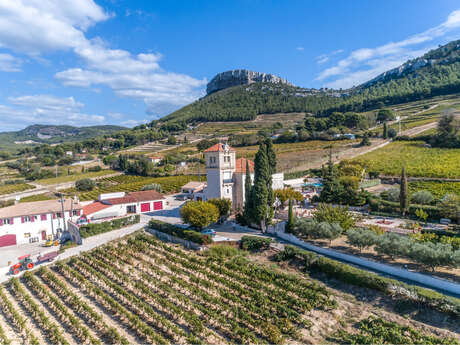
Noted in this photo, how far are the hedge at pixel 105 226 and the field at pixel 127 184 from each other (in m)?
26.4

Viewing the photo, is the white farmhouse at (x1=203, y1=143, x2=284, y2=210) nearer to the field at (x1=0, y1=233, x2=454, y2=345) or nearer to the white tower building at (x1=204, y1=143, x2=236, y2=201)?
the white tower building at (x1=204, y1=143, x2=236, y2=201)

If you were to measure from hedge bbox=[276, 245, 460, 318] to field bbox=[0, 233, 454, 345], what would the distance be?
163 cm

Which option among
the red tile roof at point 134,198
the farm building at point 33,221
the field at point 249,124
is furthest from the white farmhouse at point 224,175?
the field at point 249,124

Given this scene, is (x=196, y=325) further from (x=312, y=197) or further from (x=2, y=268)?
(x=312, y=197)

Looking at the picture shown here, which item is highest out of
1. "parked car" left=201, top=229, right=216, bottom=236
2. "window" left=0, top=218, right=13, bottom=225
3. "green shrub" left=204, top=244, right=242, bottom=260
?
"window" left=0, top=218, right=13, bottom=225

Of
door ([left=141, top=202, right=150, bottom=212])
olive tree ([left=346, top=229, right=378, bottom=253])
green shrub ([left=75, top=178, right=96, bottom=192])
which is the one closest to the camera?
olive tree ([left=346, top=229, right=378, bottom=253])

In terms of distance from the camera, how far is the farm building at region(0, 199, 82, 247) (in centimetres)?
3647

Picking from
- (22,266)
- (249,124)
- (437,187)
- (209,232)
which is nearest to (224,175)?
(209,232)

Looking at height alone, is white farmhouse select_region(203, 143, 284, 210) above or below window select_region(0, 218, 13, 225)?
above

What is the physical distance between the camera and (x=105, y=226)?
1372 inches

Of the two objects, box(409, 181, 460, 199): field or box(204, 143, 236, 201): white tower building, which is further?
box(204, 143, 236, 201): white tower building

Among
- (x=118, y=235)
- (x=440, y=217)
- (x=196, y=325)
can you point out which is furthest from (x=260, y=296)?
(x=440, y=217)

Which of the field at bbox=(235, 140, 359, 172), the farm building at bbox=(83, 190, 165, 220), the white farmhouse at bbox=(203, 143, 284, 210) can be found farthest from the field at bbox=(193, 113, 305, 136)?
the white farmhouse at bbox=(203, 143, 284, 210)

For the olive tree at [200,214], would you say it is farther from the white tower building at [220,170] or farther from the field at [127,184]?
the field at [127,184]
